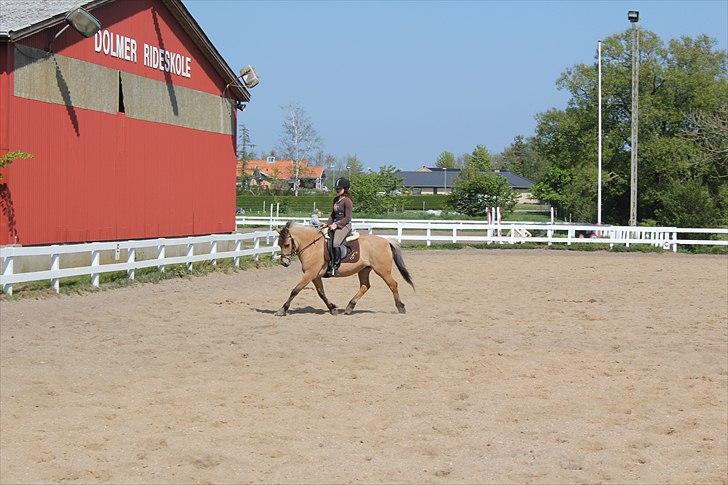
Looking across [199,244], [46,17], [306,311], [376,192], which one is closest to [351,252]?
[306,311]

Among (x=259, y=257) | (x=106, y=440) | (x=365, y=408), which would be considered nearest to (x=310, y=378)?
(x=365, y=408)

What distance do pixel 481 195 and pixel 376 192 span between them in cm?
938

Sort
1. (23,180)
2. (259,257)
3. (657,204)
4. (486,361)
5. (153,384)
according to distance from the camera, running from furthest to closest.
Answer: (657,204) < (259,257) < (23,180) < (486,361) < (153,384)

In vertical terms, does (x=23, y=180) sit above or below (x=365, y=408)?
above

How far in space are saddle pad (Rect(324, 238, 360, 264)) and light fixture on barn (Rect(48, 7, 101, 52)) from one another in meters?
10.7

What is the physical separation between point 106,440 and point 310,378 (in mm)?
3329

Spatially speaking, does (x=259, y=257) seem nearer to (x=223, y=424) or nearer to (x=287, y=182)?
(x=223, y=424)

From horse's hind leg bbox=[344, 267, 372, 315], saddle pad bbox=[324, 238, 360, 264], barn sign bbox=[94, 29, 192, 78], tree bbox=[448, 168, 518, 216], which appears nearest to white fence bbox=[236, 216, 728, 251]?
barn sign bbox=[94, 29, 192, 78]

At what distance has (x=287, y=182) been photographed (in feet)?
414

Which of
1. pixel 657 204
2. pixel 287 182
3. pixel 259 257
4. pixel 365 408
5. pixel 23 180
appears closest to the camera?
pixel 365 408

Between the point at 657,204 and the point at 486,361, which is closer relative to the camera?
the point at 486,361

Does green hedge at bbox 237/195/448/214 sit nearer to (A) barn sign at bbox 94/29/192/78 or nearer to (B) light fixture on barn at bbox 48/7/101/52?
(A) barn sign at bbox 94/29/192/78

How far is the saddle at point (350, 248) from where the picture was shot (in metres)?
17.8

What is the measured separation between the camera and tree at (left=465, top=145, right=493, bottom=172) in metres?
92.0
